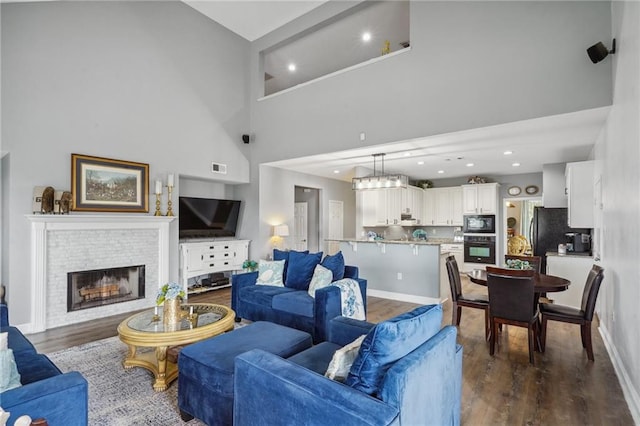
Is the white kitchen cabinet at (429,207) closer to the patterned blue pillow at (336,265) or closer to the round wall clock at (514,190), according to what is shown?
the round wall clock at (514,190)

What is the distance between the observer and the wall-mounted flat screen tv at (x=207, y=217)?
19.7ft

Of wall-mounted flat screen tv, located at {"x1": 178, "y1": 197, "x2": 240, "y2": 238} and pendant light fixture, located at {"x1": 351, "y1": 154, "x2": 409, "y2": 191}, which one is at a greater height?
pendant light fixture, located at {"x1": 351, "y1": 154, "x2": 409, "y2": 191}

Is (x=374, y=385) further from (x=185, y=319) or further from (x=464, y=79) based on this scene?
(x=464, y=79)

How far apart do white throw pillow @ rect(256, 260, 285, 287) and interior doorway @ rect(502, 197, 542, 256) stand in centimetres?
676

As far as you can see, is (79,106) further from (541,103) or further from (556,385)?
(556,385)

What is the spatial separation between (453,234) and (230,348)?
8.35 metres

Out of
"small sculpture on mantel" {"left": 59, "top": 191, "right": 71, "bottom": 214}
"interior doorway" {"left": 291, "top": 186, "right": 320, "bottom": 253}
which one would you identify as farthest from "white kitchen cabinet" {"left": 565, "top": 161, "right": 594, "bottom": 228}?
"small sculpture on mantel" {"left": 59, "top": 191, "right": 71, "bottom": 214}

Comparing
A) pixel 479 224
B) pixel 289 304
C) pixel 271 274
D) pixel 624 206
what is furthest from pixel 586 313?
pixel 479 224

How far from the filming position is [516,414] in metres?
2.31

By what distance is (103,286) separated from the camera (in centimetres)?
484

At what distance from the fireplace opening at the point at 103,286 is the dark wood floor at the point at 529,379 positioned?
0.43 m

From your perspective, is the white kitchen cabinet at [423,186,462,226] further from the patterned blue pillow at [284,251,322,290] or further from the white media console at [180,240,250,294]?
the patterned blue pillow at [284,251,322,290]

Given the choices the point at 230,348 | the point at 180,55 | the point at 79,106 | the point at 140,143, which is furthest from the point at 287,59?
the point at 230,348

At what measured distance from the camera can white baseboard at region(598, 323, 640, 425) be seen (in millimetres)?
2270
